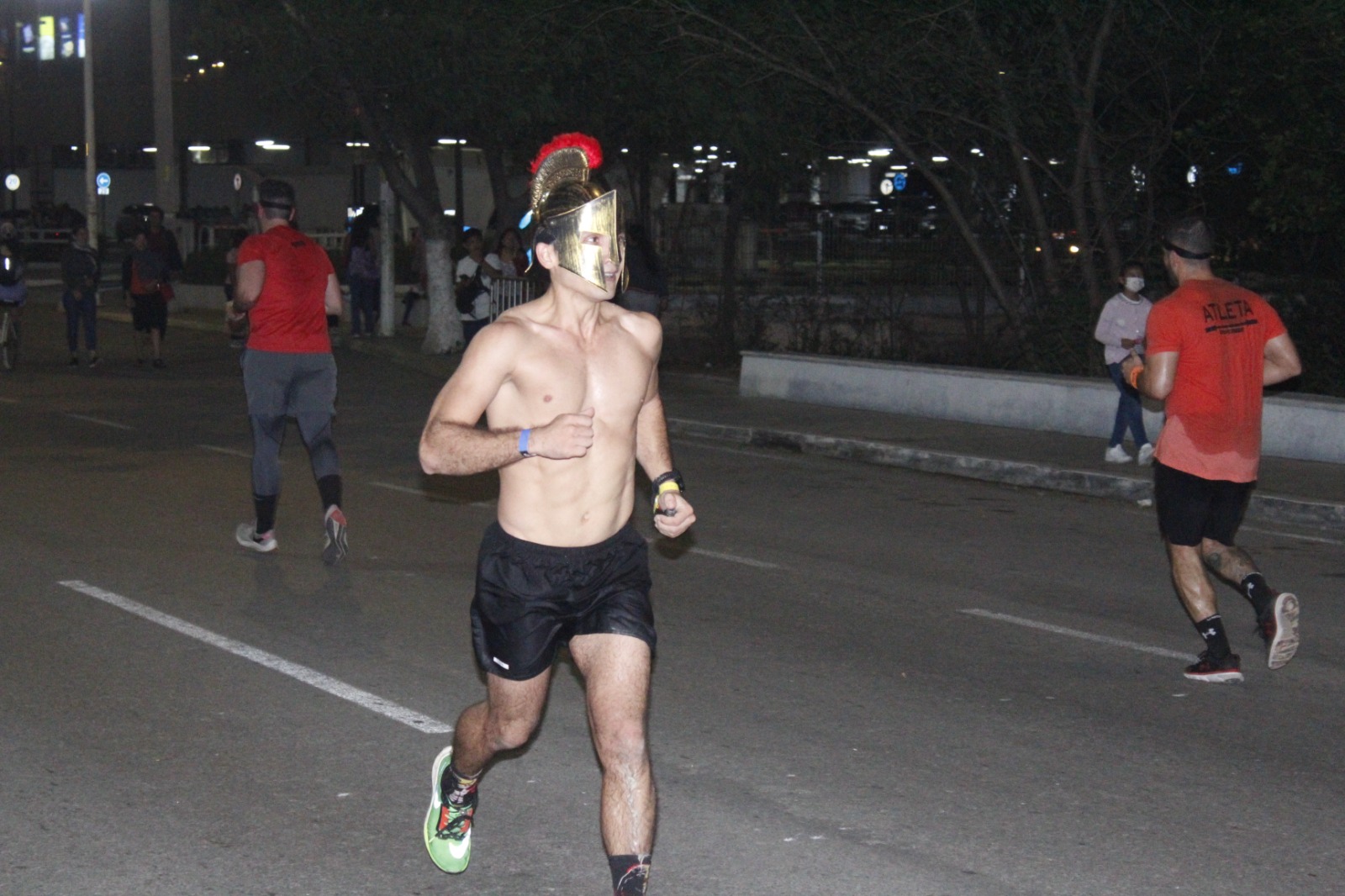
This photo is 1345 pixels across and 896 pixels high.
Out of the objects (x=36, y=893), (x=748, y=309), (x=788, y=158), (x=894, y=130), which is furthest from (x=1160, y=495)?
(x=788, y=158)

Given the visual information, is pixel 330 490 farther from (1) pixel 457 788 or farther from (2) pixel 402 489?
(1) pixel 457 788

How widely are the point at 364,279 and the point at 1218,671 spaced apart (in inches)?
787

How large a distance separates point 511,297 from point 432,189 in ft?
12.8

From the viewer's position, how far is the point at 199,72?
59500 millimetres

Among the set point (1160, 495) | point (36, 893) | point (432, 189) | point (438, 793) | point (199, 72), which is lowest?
point (36, 893)

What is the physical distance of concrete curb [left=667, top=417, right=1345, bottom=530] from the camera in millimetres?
11383

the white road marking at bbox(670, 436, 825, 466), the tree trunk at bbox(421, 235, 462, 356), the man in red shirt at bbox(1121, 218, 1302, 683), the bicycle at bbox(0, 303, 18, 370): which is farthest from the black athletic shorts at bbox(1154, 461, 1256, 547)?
the bicycle at bbox(0, 303, 18, 370)

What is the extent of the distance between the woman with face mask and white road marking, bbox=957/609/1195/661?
5012 mm

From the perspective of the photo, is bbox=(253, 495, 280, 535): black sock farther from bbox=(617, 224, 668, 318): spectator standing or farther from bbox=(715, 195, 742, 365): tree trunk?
bbox=(715, 195, 742, 365): tree trunk

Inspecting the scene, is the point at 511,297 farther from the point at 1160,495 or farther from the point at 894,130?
the point at 1160,495

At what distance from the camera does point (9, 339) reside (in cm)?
2092

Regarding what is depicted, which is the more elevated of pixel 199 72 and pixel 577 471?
pixel 199 72

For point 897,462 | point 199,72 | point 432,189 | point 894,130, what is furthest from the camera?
point 199,72

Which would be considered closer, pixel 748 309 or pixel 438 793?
pixel 438 793
